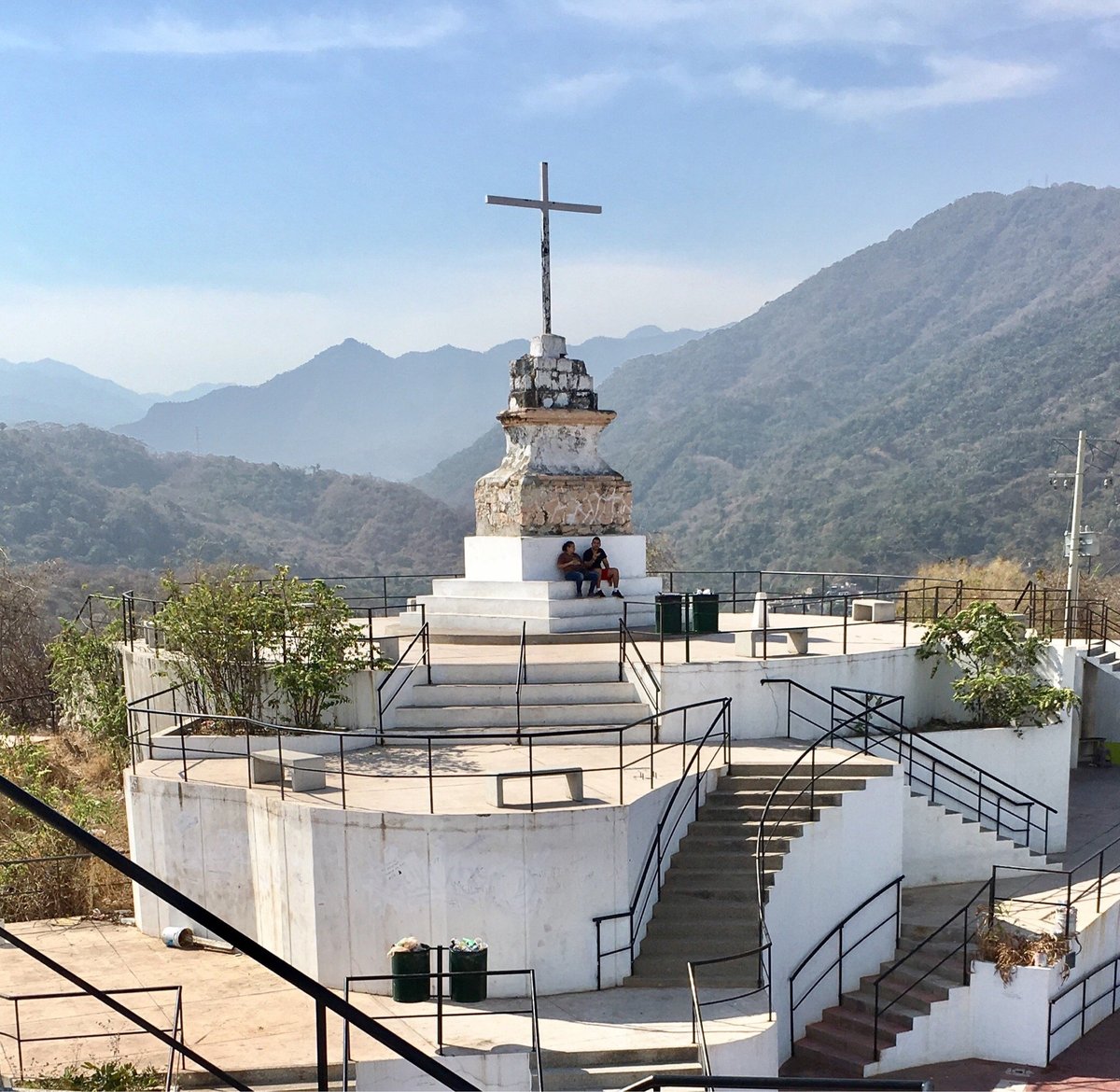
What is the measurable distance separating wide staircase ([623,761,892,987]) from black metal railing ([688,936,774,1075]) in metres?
0.13

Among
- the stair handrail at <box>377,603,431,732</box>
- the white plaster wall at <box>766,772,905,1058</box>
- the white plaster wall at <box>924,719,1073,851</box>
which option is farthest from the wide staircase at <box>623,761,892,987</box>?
the stair handrail at <box>377,603,431,732</box>

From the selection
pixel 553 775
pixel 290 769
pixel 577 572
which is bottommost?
pixel 290 769

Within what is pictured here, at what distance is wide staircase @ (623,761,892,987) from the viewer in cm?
1042

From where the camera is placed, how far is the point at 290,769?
450 inches

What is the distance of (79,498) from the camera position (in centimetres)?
8969

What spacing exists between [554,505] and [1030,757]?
333 inches

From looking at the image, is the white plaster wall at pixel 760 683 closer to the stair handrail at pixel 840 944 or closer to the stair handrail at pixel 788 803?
the stair handrail at pixel 788 803

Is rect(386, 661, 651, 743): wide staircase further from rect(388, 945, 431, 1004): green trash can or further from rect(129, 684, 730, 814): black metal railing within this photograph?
rect(388, 945, 431, 1004): green trash can

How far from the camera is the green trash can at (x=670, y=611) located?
1627 cm

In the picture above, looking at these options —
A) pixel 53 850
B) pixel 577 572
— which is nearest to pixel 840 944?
pixel 577 572

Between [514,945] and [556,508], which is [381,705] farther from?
[556,508]

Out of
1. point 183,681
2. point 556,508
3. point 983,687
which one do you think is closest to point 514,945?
point 183,681

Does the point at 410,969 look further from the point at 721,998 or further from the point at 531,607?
the point at 531,607

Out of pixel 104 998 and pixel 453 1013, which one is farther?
pixel 453 1013
